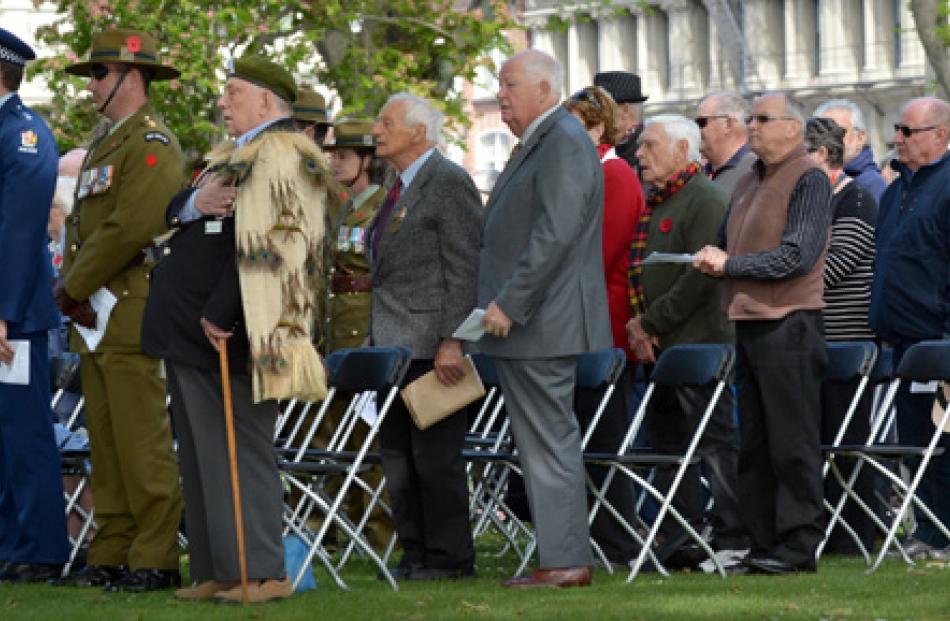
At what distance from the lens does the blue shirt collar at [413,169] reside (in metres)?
11.6

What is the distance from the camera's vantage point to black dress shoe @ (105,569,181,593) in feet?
35.5

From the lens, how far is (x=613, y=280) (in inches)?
492

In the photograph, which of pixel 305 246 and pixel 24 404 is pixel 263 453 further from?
pixel 24 404

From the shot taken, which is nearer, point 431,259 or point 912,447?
point 431,259

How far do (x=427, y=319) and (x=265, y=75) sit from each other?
1.72m

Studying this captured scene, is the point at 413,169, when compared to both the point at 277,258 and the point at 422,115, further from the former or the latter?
the point at 277,258

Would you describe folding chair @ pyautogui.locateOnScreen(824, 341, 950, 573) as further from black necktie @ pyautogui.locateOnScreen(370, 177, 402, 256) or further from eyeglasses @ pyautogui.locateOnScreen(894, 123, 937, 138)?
black necktie @ pyautogui.locateOnScreen(370, 177, 402, 256)

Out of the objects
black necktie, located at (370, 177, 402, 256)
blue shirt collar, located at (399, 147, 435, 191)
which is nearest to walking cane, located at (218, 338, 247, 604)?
black necktie, located at (370, 177, 402, 256)

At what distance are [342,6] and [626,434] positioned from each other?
18031 mm

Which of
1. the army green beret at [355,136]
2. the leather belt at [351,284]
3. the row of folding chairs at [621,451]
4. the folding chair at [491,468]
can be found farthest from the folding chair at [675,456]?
the army green beret at [355,136]

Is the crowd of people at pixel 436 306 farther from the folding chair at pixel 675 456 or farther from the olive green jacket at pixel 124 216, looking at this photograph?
the folding chair at pixel 675 456

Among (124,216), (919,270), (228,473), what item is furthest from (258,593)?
(919,270)

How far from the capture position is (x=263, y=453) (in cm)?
1018

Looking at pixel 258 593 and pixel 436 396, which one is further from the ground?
pixel 436 396
